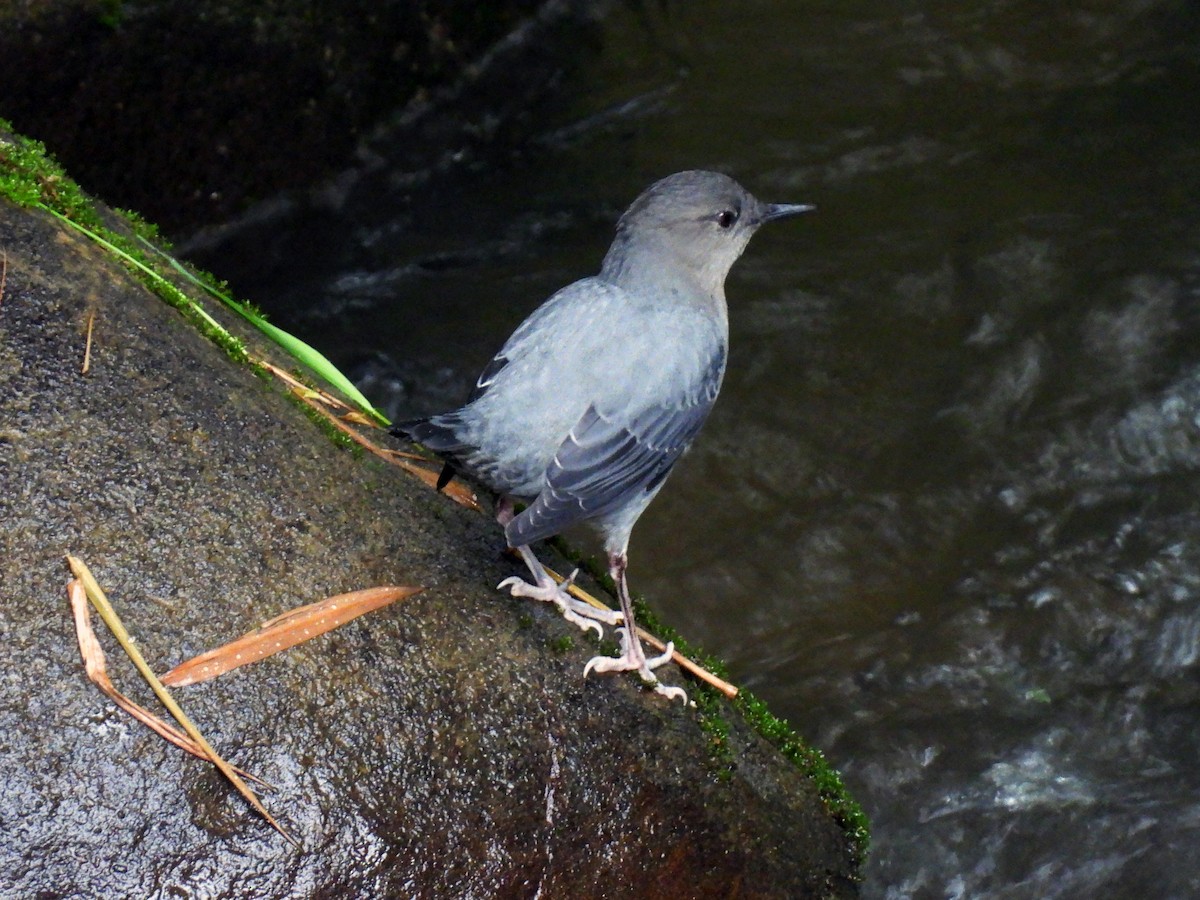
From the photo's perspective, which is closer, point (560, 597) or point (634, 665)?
point (634, 665)

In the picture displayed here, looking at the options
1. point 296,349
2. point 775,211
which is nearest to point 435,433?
point 296,349

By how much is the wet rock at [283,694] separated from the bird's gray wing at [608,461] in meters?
0.26

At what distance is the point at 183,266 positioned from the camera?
4066 millimetres

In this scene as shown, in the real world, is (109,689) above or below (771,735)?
above

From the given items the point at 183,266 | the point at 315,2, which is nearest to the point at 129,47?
the point at 315,2

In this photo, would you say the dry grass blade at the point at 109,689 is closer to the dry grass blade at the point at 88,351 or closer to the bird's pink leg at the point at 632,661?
the dry grass blade at the point at 88,351

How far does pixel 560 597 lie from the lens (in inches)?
139

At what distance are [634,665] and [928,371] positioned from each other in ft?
12.0

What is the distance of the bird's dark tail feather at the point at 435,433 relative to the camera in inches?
129

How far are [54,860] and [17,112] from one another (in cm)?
430

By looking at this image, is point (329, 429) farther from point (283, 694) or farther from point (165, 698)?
point (165, 698)

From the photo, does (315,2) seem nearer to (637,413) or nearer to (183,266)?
(183,266)

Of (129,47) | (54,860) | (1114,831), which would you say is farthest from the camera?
(129,47)

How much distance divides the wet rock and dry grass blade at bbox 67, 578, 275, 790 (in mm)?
19
